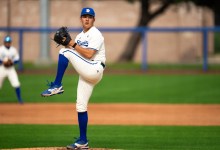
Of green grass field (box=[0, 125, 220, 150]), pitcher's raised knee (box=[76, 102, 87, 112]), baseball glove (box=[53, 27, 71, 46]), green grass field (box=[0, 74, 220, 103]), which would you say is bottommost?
green grass field (box=[0, 74, 220, 103])

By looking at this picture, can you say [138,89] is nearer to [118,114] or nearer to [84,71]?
[118,114]

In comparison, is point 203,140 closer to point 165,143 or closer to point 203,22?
point 165,143

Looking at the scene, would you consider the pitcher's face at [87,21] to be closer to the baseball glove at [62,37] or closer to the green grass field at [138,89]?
the baseball glove at [62,37]

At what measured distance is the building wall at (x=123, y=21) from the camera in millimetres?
32375

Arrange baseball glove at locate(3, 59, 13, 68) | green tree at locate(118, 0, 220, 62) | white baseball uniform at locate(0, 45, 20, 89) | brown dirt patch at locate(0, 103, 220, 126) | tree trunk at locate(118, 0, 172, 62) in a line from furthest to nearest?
tree trunk at locate(118, 0, 172, 62) → green tree at locate(118, 0, 220, 62) → white baseball uniform at locate(0, 45, 20, 89) → baseball glove at locate(3, 59, 13, 68) → brown dirt patch at locate(0, 103, 220, 126)

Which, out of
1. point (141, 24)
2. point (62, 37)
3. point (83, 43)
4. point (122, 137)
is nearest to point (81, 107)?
point (83, 43)

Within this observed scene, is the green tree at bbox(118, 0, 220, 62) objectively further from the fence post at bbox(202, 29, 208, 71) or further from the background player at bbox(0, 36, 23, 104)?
the background player at bbox(0, 36, 23, 104)

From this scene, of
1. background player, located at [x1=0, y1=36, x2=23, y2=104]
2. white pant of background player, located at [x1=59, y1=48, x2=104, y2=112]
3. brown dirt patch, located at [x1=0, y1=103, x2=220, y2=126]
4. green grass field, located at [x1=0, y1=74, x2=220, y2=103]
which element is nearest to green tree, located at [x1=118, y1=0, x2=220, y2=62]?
green grass field, located at [x1=0, y1=74, x2=220, y2=103]

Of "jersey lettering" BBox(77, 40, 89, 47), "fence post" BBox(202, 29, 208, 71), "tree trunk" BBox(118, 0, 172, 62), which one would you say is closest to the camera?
"jersey lettering" BBox(77, 40, 89, 47)

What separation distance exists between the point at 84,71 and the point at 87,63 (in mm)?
116

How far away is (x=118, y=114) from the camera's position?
14.1m

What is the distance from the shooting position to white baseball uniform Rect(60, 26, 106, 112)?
7.92 metres

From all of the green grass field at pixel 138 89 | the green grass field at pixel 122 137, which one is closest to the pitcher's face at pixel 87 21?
the green grass field at pixel 122 137

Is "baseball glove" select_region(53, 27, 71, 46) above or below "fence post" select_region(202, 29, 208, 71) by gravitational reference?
above
